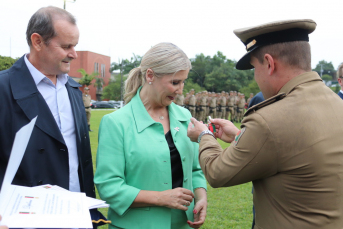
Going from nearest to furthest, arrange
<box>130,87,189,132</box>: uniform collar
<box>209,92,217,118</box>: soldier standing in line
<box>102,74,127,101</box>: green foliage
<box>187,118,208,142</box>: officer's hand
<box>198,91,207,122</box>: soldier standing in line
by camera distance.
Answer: <box>187,118,208,142</box>: officer's hand, <box>130,87,189,132</box>: uniform collar, <box>198,91,207,122</box>: soldier standing in line, <box>209,92,217,118</box>: soldier standing in line, <box>102,74,127,101</box>: green foliage

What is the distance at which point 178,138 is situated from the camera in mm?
2422

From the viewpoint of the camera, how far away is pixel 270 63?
180 cm

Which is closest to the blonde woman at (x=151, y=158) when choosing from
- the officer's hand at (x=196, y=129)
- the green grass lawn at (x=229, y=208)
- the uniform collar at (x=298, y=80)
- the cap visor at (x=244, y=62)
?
the officer's hand at (x=196, y=129)

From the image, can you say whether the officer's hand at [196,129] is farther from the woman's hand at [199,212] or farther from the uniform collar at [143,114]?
the woman's hand at [199,212]

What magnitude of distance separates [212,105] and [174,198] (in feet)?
70.6

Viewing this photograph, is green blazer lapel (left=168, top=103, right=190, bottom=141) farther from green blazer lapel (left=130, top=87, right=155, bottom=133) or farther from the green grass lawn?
the green grass lawn

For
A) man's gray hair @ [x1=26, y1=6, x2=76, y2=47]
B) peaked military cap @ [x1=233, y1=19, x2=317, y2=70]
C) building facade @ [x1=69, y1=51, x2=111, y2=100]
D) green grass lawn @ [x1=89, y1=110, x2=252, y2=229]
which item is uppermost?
building facade @ [x1=69, y1=51, x2=111, y2=100]

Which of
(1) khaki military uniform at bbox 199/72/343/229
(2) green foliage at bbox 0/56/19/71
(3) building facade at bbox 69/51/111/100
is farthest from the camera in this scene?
(3) building facade at bbox 69/51/111/100

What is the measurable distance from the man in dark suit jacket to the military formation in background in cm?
1803

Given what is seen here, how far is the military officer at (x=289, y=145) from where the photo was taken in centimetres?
162

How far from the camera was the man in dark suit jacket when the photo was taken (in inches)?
76.2

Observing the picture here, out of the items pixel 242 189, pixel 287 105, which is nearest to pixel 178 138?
pixel 287 105

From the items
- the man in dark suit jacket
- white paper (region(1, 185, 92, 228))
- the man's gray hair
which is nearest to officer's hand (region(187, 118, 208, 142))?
the man in dark suit jacket

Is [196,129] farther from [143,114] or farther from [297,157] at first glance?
[297,157]
